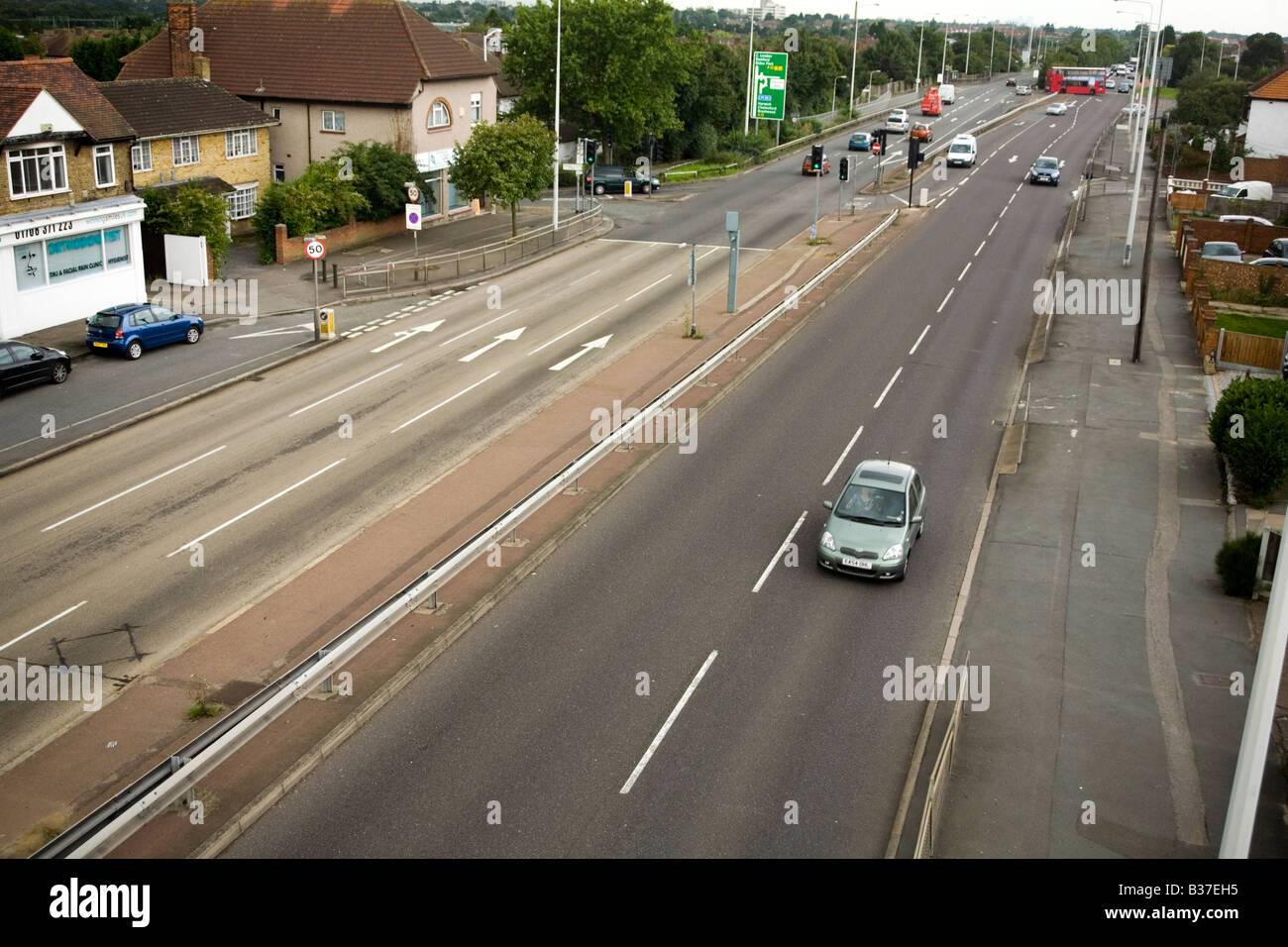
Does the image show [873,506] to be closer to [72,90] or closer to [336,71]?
[72,90]

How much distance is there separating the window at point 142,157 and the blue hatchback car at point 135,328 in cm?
1134

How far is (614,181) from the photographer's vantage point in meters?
61.8

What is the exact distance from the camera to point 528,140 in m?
47.7

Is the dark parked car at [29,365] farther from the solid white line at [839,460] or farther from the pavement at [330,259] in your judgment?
the solid white line at [839,460]

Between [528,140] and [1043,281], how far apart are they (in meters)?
20.4

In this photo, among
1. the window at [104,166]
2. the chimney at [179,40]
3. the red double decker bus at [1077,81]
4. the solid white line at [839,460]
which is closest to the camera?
the solid white line at [839,460]

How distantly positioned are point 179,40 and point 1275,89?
62243 mm

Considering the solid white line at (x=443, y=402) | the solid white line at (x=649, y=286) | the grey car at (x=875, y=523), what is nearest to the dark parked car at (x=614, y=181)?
the solid white line at (x=649, y=286)

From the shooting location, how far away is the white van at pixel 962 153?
70.2 meters

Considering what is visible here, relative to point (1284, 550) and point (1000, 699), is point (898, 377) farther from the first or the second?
point (1284, 550)

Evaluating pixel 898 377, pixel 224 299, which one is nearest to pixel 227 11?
pixel 224 299

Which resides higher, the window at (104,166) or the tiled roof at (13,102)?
the tiled roof at (13,102)

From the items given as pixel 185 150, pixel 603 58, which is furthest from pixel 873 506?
pixel 603 58

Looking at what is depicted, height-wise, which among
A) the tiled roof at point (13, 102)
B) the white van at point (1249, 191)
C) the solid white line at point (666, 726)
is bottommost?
the solid white line at point (666, 726)
